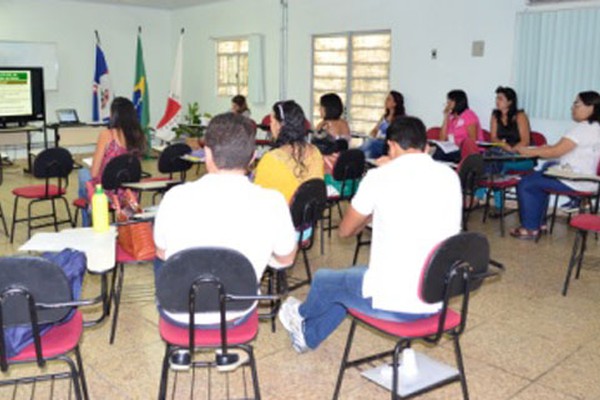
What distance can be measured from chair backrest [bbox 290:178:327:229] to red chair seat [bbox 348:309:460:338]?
986 mm

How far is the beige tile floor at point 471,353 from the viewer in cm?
265

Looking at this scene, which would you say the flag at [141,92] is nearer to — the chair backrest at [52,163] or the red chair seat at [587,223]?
the chair backrest at [52,163]

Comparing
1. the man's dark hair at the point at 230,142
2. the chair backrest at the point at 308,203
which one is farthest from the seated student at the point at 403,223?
the chair backrest at the point at 308,203

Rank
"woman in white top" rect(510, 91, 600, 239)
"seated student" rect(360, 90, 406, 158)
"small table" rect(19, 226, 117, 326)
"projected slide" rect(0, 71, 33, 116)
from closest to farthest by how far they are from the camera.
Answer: "small table" rect(19, 226, 117, 326) → "woman in white top" rect(510, 91, 600, 239) → "seated student" rect(360, 90, 406, 158) → "projected slide" rect(0, 71, 33, 116)

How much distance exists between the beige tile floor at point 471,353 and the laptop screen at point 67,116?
6.12 m

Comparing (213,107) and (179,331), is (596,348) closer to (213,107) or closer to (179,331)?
(179,331)

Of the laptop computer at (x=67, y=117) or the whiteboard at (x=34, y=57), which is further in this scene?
the laptop computer at (x=67, y=117)

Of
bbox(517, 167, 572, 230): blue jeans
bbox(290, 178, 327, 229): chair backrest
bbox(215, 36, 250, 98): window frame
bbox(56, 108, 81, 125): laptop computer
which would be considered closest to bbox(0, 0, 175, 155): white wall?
bbox(56, 108, 81, 125): laptop computer

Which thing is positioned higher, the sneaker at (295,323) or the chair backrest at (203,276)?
the chair backrest at (203,276)

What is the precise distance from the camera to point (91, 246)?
2.33 m

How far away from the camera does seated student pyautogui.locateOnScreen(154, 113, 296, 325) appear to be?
76.6 inches

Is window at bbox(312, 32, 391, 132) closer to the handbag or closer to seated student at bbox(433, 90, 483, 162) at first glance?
seated student at bbox(433, 90, 483, 162)

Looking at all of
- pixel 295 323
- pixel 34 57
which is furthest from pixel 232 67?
pixel 295 323

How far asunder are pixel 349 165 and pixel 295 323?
2.09m
